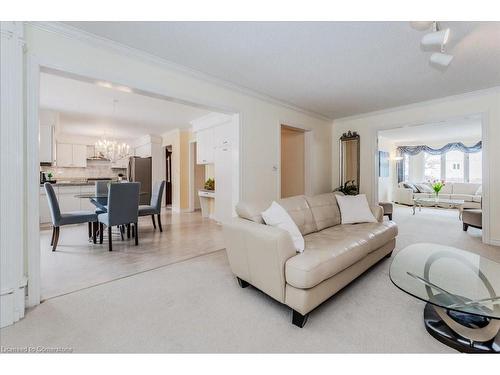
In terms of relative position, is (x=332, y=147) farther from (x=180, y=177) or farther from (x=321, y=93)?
(x=180, y=177)

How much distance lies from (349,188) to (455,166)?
6.32m

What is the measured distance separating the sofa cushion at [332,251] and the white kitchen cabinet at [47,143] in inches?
233

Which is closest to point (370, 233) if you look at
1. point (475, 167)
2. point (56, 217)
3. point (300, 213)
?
point (300, 213)

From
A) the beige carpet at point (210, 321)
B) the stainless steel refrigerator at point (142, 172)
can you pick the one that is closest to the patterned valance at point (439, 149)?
the beige carpet at point (210, 321)

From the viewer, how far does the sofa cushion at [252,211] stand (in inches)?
84.8

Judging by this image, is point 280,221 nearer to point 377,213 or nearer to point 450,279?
point 450,279

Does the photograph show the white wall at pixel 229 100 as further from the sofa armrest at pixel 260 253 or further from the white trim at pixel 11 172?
the sofa armrest at pixel 260 253

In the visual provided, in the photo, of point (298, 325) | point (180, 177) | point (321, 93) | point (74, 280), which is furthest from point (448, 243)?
point (180, 177)

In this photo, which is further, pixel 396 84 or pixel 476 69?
pixel 396 84

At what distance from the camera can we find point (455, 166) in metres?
8.33

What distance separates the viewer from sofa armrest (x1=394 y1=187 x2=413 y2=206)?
812 cm

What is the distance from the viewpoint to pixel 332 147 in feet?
17.9

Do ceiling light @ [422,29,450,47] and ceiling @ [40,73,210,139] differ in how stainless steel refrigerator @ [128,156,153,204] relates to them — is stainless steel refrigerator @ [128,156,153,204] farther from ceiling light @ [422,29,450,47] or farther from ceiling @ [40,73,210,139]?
ceiling light @ [422,29,450,47]
